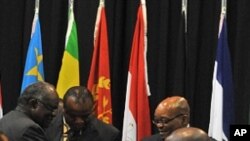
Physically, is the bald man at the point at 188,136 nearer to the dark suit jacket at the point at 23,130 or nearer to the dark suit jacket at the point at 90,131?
the dark suit jacket at the point at 23,130

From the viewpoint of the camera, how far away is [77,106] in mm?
4461

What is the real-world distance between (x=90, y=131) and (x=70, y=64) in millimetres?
1652

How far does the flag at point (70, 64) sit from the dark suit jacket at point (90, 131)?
1.37 meters

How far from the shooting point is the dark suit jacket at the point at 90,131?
4562 millimetres

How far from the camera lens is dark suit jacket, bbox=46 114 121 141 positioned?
4562 mm

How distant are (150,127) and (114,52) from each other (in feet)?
3.00

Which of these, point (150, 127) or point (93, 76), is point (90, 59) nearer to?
point (93, 76)

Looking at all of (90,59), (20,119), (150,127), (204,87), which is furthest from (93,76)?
(20,119)

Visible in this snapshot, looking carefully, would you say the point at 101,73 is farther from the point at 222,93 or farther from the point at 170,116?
the point at 170,116

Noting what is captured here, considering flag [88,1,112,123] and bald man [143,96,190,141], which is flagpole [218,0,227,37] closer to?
flag [88,1,112,123]

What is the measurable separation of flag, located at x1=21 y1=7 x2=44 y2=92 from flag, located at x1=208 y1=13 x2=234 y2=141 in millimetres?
1801

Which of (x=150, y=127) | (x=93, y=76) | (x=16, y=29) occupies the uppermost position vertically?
(x=16, y=29)

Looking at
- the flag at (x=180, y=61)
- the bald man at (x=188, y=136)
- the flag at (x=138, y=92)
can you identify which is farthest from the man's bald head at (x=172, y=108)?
the bald man at (x=188, y=136)

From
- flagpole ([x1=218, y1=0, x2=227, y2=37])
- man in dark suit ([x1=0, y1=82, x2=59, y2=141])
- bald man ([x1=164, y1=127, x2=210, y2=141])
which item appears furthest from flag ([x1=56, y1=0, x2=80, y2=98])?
bald man ([x1=164, y1=127, x2=210, y2=141])
